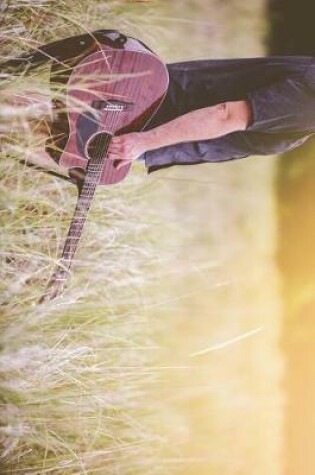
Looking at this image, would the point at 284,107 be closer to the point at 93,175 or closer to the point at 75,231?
the point at 93,175

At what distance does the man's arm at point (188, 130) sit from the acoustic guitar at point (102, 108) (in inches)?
1.0

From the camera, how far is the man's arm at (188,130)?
177 cm

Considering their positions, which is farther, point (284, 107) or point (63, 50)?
point (63, 50)

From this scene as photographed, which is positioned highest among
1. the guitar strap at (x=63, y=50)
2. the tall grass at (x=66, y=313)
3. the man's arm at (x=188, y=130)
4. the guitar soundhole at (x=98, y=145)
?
the guitar strap at (x=63, y=50)

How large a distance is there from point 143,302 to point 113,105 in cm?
55

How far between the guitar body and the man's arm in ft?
0.09

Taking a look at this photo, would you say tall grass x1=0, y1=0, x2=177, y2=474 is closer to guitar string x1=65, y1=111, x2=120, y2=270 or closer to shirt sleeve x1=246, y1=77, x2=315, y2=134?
guitar string x1=65, y1=111, x2=120, y2=270

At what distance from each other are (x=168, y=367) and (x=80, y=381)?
0.82ft

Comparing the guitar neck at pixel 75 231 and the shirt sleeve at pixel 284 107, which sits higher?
the shirt sleeve at pixel 284 107

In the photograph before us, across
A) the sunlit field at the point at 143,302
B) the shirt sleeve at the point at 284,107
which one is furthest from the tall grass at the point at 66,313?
the shirt sleeve at the point at 284,107

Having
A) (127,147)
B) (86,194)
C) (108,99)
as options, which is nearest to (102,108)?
(108,99)

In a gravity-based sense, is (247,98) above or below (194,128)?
above

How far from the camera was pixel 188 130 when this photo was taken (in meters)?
1.81

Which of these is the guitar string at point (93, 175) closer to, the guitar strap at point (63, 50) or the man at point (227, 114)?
the man at point (227, 114)
